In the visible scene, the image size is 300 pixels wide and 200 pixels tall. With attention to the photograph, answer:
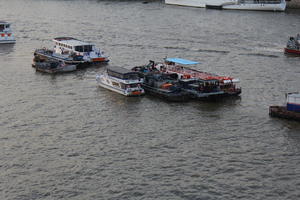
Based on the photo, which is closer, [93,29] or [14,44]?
[14,44]

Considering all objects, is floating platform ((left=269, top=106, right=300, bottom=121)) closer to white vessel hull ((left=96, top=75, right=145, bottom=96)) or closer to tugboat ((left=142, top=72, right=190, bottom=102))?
tugboat ((left=142, top=72, right=190, bottom=102))

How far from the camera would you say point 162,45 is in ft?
270

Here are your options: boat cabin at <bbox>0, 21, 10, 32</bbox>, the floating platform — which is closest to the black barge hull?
the floating platform

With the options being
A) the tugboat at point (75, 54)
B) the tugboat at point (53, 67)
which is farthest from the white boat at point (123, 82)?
the tugboat at point (75, 54)

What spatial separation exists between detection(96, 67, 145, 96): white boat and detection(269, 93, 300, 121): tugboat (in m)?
13.5

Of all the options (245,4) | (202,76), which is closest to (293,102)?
(202,76)

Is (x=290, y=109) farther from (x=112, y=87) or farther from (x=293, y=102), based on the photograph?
(x=112, y=87)

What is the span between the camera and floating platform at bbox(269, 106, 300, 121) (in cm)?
4338

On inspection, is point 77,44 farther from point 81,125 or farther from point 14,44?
point 81,125

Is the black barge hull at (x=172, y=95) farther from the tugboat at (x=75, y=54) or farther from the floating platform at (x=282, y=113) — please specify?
the tugboat at (x=75, y=54)

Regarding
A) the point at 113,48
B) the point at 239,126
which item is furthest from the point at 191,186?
the point at 113,48

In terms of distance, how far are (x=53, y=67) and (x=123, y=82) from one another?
14.4 meters

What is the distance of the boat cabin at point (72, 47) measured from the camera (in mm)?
68000

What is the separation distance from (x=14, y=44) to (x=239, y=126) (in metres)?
50.9
